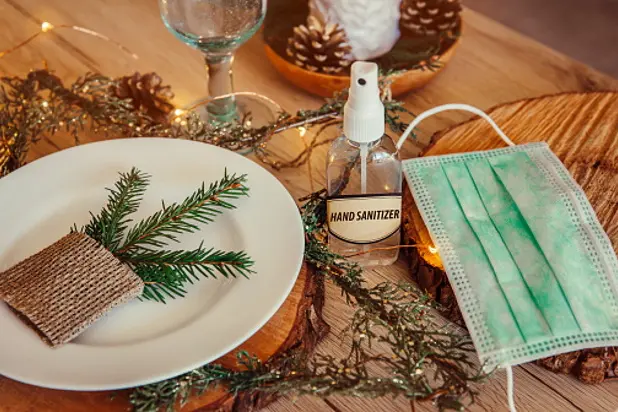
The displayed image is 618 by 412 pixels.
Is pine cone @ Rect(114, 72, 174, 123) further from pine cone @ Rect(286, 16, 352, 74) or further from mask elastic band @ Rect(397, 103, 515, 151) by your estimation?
mask elastic band @ Rect(397, 103, 515, 151)

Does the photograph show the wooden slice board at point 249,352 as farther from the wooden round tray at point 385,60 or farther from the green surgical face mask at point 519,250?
the wooden round tray at point 385,60

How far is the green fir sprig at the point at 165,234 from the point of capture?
543 millimetres

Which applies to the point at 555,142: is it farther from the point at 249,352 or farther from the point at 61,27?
the point at 61,27

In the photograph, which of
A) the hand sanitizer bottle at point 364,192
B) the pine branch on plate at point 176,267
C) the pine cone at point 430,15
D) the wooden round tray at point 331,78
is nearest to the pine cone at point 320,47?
the wooden round tray at point 331,78

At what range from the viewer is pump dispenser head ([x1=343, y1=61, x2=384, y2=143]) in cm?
53

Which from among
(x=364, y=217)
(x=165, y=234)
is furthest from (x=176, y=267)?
(x=364, y=217)

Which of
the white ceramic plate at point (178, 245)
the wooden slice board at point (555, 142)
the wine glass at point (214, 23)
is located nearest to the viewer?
the white ceramic plate at point (178, 245)

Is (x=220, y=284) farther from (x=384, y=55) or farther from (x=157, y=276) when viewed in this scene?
(x=384, y=55)

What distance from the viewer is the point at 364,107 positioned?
542 mm

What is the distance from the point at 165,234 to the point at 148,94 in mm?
297

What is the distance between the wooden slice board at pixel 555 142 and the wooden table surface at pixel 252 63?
0.07 meters

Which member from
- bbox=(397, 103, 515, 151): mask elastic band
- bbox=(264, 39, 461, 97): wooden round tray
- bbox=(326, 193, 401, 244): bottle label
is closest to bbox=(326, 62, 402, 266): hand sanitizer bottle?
bbox=(326, 193, 401, 244): bottle label

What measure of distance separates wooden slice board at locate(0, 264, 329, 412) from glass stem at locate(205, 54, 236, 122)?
1.01 ft

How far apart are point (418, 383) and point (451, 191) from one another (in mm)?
214
